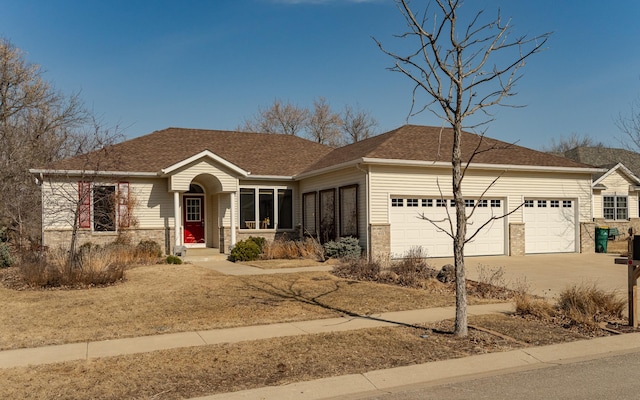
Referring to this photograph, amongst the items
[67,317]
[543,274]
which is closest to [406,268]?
[543,274]

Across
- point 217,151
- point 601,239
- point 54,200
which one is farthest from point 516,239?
point 54,200

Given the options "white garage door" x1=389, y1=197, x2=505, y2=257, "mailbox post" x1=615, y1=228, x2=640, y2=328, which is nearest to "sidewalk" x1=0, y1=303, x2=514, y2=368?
"mailbox post" x1=615, y1=228, x2=640, y2=328

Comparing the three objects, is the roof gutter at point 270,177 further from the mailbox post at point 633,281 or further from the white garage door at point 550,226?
the mailbox post at point 633,281

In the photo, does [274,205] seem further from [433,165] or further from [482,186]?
[482,186]

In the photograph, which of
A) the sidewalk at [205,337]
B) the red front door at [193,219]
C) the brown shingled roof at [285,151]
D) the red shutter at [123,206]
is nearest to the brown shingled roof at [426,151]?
the brown shingled roof at [285,151]

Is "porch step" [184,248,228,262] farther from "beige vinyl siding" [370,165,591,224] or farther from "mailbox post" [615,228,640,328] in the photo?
"mailbox post" [615,228,640,328]

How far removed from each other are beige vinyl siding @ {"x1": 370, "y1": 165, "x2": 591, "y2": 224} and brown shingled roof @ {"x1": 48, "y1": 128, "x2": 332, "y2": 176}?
20.2 ft

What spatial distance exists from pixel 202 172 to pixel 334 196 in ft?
17.4

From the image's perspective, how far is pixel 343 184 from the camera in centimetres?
1991

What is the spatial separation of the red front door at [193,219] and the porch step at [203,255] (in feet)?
3.76

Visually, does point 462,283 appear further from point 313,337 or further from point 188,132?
point 188,132

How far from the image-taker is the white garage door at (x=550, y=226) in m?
21.0

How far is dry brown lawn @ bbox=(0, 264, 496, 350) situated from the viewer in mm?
8664

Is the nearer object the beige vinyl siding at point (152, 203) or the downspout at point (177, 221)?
the downspout at point (177, 221)
